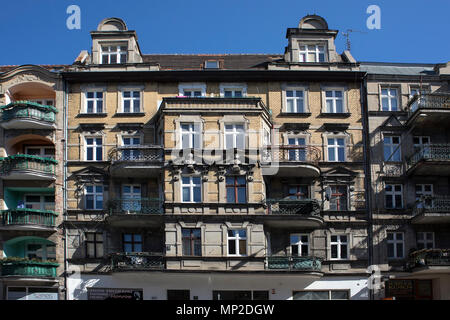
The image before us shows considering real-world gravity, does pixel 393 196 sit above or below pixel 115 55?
below

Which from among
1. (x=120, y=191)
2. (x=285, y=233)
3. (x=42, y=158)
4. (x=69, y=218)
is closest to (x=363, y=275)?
(x=285, y=233)

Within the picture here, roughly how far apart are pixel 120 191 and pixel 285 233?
8.18 m

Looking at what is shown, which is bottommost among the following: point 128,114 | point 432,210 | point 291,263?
point 291,263

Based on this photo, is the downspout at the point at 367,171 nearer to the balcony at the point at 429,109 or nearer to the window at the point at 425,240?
the balcony at the point at 429,109

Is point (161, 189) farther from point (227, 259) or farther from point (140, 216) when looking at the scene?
point (227, 259)

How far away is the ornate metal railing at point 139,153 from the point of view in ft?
88.5

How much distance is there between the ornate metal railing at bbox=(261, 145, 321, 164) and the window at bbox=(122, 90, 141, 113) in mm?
6929

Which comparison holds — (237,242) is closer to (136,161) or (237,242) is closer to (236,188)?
(236,188)

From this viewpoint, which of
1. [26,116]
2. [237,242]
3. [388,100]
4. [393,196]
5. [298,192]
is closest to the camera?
[237,242]

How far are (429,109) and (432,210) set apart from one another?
4782 mm

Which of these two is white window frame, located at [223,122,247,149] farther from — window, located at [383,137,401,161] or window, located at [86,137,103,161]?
window, located at [383,137,401,161]

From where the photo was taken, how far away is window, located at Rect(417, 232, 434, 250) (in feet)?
92.1

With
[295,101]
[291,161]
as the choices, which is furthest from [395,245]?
[295,101]

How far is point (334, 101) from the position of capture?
2942 cm
